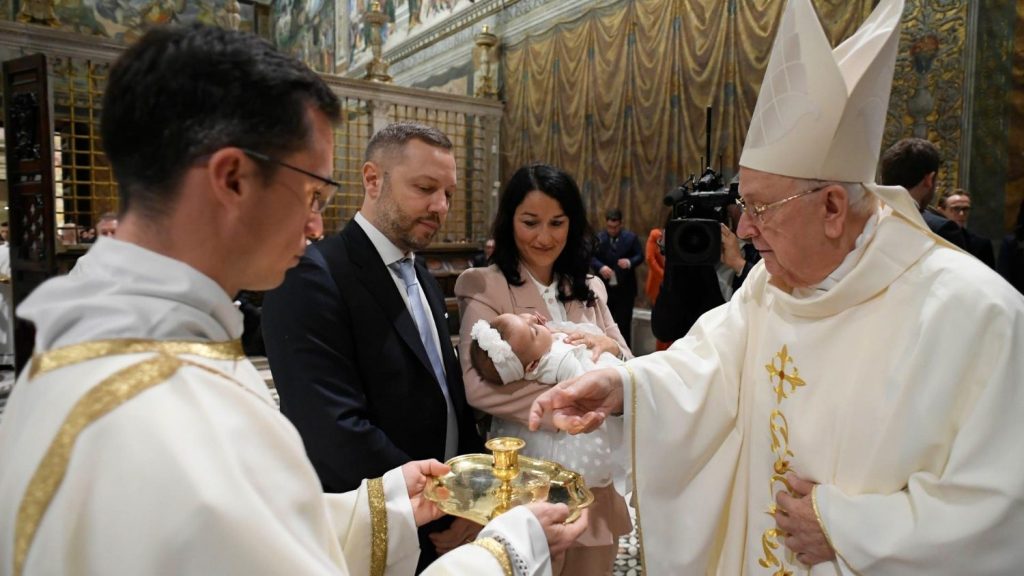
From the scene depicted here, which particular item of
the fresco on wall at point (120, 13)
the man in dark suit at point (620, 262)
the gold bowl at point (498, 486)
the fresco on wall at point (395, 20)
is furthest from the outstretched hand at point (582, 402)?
the fresco on wall at point (120, 13)

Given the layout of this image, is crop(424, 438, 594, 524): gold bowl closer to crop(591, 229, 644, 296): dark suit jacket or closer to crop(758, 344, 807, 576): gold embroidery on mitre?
crop(758, 344, 807, 576): gold embroidery on mitre

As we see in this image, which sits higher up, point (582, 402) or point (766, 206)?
point (766, 206)

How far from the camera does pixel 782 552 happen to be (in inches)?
65.7

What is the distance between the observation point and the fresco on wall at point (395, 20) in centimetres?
1177

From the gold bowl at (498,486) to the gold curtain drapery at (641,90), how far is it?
5.81 metres

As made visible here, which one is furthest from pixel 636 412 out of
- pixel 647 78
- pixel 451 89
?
pixel 451 89

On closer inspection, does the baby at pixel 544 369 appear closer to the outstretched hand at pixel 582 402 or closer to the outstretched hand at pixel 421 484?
the outstretched hand at pixel 582 402

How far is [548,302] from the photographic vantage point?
253cm

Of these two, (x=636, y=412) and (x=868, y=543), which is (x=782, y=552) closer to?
(x=868, y=543)

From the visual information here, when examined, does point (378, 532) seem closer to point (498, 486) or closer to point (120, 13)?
point (498, 486)

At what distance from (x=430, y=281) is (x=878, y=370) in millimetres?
1422

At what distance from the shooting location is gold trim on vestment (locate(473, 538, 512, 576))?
45.0 inches

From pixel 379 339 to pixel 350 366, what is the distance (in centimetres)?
12

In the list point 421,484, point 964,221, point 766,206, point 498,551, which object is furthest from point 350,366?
point 964,221
